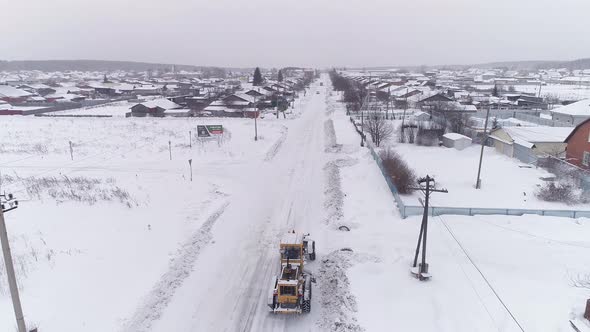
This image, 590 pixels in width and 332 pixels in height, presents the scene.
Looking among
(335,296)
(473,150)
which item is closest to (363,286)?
(335,296)

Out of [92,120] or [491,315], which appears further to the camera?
[92,120]

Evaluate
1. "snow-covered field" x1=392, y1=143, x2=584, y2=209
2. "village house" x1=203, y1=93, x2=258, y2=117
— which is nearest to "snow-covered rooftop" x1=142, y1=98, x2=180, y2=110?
"village house" x1=203, y1=93, x2=258, y2=117

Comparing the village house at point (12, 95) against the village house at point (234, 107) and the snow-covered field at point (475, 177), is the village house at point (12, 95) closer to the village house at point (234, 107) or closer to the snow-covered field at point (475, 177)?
the village house at point (234, 107)

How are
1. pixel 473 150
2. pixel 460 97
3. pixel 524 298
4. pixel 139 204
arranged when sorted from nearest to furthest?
pixel 524 298 < pixel 139 204 < pixel 473 150 < pixel 460 97

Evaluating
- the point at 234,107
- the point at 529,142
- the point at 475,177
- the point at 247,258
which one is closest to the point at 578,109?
the point at 529,142

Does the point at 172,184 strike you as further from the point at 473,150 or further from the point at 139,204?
the point at 473,150

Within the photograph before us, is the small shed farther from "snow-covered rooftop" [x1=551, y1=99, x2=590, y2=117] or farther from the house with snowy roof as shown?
"snow-covered rooftop" [x1=551, y1=99, x2=590, y2=117]
